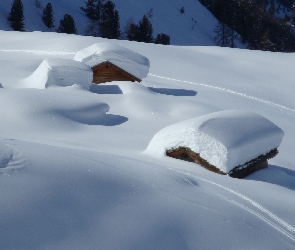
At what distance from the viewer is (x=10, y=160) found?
19.2ft

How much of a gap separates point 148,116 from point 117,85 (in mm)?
4122

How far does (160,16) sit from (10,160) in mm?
62960

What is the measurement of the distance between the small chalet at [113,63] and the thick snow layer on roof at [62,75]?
147 cm

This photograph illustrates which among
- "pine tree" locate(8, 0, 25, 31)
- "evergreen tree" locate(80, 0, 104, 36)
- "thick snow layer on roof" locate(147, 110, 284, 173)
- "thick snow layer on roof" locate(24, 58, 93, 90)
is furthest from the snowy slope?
"thick snow layer on roof" locate(147, 110, 284, 173)

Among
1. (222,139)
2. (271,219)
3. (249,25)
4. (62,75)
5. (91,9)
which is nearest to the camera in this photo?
(271,219)

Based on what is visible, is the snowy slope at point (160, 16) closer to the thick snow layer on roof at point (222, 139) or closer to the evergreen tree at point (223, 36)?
the evergreen tree at point (223, 36)

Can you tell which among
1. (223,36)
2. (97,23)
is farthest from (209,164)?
(223,36)

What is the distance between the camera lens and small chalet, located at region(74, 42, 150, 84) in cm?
2067

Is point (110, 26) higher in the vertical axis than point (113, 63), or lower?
lower

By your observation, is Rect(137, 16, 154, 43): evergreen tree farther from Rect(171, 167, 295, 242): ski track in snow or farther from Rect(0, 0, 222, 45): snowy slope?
Rect(171, 167, 295, 242): ski track in snow

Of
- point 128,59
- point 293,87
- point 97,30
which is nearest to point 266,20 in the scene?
point 97,30

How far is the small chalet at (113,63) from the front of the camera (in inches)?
814

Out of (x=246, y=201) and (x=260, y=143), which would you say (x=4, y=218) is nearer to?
(x=246, y=201)

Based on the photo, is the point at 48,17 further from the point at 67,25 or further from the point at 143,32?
the point at 143,32
